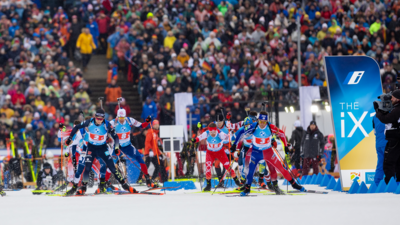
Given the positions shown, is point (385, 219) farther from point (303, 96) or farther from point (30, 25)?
point (30, 25)

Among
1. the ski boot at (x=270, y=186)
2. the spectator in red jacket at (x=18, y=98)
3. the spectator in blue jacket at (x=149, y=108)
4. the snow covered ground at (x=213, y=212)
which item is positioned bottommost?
the snow covered ground at (x=213, y=212)

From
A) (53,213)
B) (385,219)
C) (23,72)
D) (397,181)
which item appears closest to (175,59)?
(23,72)

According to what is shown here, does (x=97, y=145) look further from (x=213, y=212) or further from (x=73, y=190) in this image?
(x=213, y=212)

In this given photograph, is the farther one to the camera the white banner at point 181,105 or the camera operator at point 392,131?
the white banner at point 181,105

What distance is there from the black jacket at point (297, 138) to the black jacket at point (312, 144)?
1.46 feet

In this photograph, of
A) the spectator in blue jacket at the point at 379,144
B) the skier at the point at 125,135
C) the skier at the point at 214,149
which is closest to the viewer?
the spectator in blue jacket at the point at 379,144

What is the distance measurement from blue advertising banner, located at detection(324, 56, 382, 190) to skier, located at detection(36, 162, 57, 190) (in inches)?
318

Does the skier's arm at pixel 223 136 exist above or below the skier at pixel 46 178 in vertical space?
above

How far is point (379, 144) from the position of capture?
11.2 metres

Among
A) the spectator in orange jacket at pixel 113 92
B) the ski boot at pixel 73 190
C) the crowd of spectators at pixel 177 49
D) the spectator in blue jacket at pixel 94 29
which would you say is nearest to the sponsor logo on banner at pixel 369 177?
the ski boot at pixel 73 190

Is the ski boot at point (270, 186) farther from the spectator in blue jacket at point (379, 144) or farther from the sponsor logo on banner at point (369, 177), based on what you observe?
the spectator in blue jacket at point (379, 144)

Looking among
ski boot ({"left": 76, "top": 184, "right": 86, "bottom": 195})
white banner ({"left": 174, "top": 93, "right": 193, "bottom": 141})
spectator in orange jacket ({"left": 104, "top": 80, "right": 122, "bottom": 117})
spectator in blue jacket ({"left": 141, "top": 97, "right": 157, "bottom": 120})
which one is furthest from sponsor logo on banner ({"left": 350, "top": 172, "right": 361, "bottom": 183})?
spectator in orange jacket ({"left": 104, "top": 80, "right": 122, "bottom": 117})

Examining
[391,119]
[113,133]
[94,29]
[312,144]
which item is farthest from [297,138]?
[94,29]

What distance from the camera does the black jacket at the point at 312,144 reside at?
1692 centimetres
